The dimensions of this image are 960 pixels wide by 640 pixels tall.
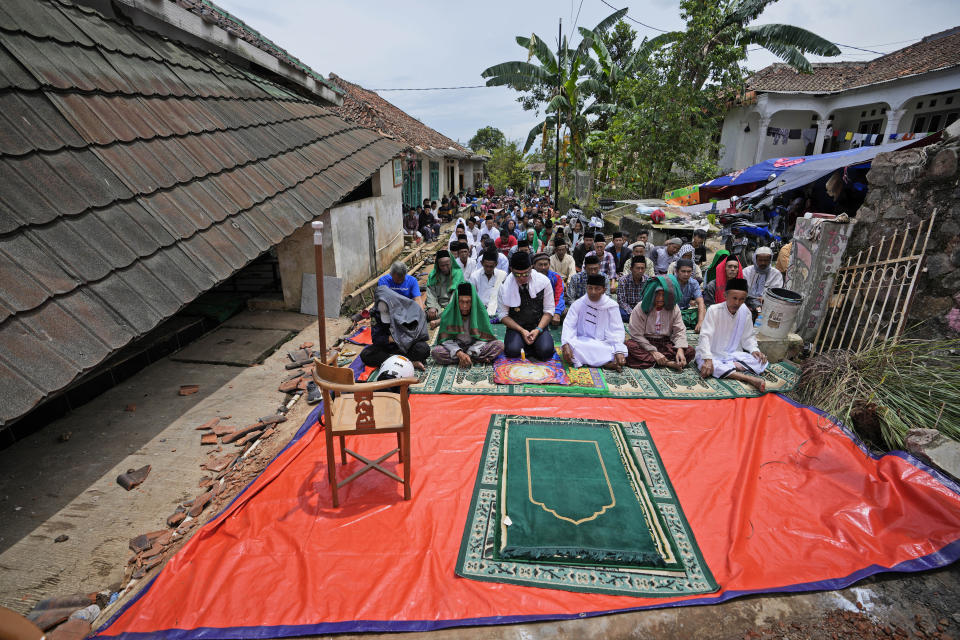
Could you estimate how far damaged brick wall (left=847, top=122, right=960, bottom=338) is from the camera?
14.2ft

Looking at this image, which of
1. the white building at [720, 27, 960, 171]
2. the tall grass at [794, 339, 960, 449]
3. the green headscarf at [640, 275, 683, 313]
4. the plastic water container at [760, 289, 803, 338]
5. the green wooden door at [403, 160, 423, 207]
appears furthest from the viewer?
the green wooden door at [403, 160, 423, 207]

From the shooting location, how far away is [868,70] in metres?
16.4

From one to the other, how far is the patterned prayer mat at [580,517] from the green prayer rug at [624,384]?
2.41 ft

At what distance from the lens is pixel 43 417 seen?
3965 millimetres

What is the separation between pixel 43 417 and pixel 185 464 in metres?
1.56

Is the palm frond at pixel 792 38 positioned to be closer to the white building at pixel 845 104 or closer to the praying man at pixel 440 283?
the white building at pixel 845 104

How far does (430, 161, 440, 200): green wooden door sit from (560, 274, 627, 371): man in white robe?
17.6 m

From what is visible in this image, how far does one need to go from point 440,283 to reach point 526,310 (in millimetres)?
2032

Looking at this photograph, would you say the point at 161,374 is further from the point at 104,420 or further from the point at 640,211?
the point at 640,211

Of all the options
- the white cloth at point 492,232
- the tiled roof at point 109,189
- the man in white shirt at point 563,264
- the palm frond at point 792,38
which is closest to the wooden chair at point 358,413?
the tiled roof at point 109,189

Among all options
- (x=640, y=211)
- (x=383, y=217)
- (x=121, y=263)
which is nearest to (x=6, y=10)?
(x=121, y=263)

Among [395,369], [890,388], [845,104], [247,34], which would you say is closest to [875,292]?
[890,388]

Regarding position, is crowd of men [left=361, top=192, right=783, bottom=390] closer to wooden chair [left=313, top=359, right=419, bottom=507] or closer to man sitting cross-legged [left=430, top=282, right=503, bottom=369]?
man sitting cross-legged [left=430, top=282, right=503, bottom=369]

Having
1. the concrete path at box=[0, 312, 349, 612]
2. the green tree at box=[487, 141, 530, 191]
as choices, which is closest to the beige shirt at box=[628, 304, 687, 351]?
the concrete path at box=[0, 312, 349, 612]
